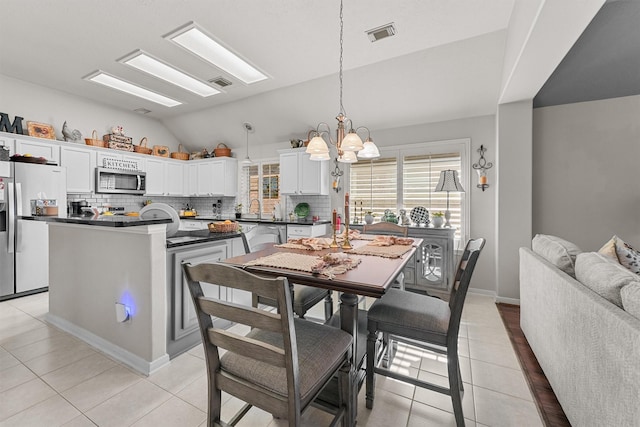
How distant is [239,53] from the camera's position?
124 inches

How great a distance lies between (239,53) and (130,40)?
1136mm

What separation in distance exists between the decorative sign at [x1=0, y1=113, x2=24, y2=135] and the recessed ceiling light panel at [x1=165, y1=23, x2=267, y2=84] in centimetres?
288

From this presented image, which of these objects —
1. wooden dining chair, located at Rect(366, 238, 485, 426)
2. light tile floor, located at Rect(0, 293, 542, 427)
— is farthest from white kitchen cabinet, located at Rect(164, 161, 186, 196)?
wooden dining chair, located at Rect(366, 238, 485, 426)

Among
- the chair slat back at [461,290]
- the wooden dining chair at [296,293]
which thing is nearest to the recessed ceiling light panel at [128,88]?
the wooden dining chair at [296,293]

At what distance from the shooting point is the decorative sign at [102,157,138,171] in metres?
4.73

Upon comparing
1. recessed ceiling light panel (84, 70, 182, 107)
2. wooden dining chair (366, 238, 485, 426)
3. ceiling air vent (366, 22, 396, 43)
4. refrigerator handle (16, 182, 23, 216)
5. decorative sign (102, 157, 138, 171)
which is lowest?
wooden dining chair (366, 238, 485, 426)

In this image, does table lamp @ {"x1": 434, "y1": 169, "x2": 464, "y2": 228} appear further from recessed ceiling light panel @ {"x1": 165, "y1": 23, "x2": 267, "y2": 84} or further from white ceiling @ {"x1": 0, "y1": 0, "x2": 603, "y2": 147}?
recessed ceiling light panel @ {"x1": 165, "y1": 23, "x2": 267, "y2": 84}

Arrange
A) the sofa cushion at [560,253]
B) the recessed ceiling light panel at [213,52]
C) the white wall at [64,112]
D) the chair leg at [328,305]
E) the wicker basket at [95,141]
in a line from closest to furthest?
the sofa cushion at [560,253]
the chair leg at [328,305]
the recessed ceiling light panel at [213,52]
the white wall at [64,112]
the wicker basket at [95,141]

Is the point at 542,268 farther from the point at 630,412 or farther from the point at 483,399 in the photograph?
the point at 630,412

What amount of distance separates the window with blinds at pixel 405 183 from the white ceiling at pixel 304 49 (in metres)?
0.60

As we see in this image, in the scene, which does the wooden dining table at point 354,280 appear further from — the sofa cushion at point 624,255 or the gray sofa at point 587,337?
the sofa cushion at point 624,255

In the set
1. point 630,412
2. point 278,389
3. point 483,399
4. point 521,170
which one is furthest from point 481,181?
point 278,389

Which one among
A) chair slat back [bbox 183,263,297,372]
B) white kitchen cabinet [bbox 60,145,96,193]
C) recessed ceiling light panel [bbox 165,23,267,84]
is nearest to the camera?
chair slat back [bbox 183,263,297,372]

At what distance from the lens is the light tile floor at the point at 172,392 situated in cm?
158
